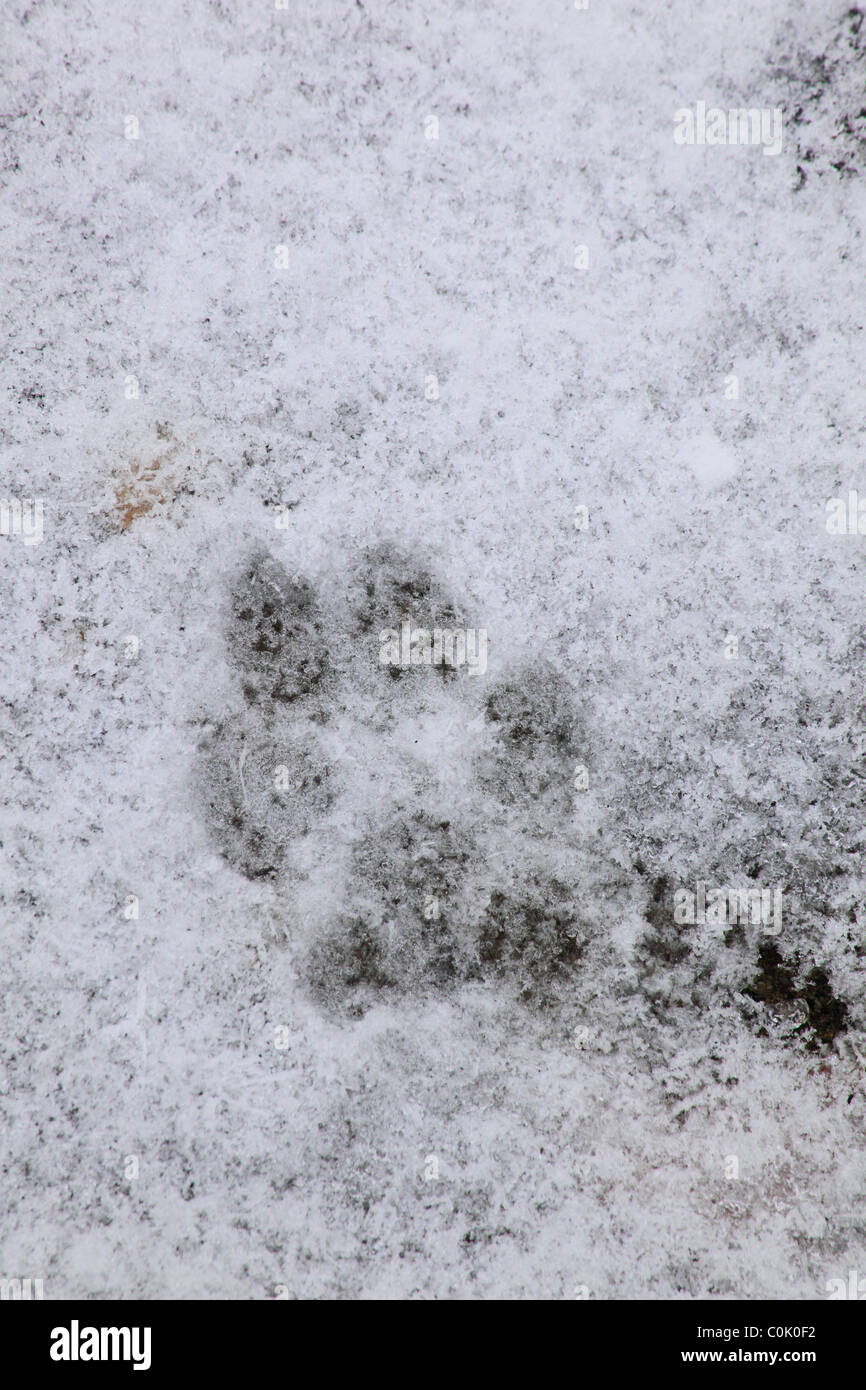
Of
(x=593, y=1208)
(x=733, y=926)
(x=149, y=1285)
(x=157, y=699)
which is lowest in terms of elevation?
(x=149, y=1285)

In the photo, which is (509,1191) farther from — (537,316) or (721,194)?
(721,194)

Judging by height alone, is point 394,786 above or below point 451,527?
below
